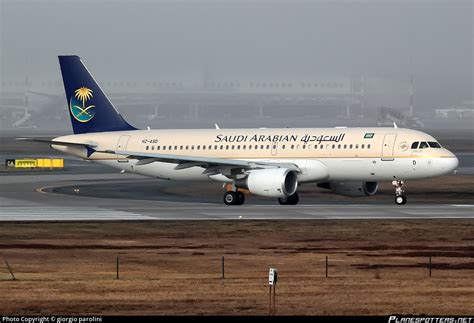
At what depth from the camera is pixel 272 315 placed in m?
29.3

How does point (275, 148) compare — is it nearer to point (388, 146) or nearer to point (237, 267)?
point (388, 146)

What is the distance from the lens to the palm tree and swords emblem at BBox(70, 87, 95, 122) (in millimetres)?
73062

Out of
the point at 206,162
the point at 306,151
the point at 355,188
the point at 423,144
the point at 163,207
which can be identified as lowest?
the point at 163,207


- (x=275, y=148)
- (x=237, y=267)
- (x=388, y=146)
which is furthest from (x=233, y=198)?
(x=237, y=267)

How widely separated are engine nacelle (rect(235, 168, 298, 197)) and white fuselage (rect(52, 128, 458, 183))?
Answer: 176 centimetres

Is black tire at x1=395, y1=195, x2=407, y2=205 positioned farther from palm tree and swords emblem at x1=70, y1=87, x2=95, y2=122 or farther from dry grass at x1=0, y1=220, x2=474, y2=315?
palm tree and swords emblem at x1=70, y1=87, x2=95, y2=122

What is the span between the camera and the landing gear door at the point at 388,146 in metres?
63.2

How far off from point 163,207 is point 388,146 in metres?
13.2

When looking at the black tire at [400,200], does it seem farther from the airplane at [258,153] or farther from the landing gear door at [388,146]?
the landing gear door at [388,146]

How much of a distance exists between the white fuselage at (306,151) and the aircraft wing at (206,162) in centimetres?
75

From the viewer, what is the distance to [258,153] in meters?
66.9

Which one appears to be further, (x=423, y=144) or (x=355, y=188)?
(x=355, y=188)

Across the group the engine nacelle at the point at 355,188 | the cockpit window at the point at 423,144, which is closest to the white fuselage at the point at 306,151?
the cockpit window at the point at 423,144

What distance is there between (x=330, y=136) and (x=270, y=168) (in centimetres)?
398
